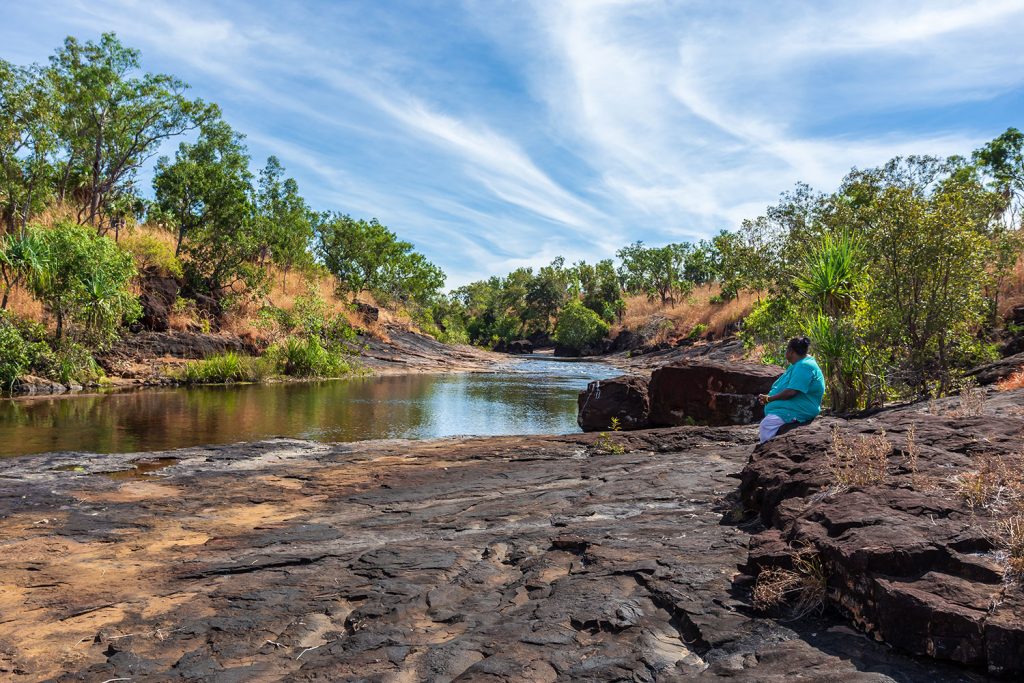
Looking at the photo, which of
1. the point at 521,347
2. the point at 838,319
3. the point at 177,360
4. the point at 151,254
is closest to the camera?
the point at 838,319

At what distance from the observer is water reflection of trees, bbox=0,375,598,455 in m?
13.5

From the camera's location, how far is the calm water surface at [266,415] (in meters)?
13.5

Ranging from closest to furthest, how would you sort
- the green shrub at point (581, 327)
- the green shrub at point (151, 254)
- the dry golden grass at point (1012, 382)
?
the dry golden grass at point (1012, 382) → the green shrub at point (151, 254) → the green shrub at point (581, 327)

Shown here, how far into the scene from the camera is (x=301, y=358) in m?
31.4

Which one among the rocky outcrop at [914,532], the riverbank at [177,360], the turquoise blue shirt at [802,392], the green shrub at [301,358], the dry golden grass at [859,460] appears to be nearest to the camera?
the rocky outcrop at [914,532]

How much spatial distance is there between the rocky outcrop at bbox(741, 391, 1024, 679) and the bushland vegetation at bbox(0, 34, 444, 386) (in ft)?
72.8

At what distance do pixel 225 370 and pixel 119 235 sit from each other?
9.28m

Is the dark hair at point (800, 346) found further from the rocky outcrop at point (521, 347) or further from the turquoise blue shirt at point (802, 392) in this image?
the rocky outcrop at point (521, 347)

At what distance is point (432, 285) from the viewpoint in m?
57.6

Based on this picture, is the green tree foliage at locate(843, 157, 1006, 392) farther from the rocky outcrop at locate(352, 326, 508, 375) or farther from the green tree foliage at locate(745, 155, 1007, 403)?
the rocky outcrop at locate(352, 326, 508, 375)

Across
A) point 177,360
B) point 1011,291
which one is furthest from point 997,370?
point 177,360

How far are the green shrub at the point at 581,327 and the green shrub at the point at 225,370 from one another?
4426 centimetres

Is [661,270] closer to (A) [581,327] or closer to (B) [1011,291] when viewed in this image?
(A) [581,327]

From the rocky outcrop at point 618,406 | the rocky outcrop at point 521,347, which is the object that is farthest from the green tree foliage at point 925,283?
the rocky outcrop at point 521,347
